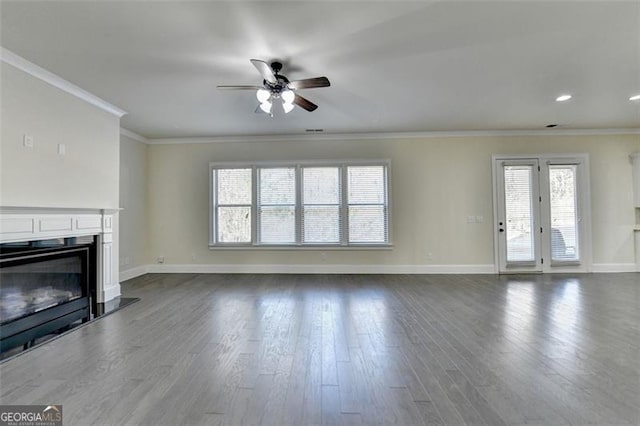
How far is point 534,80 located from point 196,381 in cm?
484

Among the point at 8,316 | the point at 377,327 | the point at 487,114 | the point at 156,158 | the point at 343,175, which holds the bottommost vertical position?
the point at 377,327

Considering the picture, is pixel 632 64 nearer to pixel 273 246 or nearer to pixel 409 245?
pixel 409 245

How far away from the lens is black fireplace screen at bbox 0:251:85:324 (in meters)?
2.87

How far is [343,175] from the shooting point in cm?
594

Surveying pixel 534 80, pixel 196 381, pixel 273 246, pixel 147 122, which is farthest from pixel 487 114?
pixel 147 122

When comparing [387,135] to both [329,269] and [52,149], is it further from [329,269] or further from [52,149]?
[52,149]

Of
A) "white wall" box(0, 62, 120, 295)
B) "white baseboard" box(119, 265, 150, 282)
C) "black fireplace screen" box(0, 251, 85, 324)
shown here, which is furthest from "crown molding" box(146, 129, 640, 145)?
"black fireplace screen" box(0, 251, 85, 324)

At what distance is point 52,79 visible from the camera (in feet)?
10.9

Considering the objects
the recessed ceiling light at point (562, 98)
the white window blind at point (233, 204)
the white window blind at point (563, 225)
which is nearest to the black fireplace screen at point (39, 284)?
the white window blind at point (233, 204)

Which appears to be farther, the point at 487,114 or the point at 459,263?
the point at 459,263

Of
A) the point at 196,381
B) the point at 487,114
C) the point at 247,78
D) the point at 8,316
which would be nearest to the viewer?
the point at 196,381

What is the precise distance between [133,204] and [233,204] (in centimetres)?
191

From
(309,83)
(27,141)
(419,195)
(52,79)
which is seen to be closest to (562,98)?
(419,195)

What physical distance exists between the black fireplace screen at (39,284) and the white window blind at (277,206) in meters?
3.04
